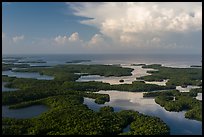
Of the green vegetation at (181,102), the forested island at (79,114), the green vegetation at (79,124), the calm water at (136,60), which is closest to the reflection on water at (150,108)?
the green vegetation at (181,102)

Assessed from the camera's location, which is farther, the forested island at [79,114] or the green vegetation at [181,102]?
the green vegetation at [181,102]

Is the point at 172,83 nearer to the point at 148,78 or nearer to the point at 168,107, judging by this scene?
the point at 148,78

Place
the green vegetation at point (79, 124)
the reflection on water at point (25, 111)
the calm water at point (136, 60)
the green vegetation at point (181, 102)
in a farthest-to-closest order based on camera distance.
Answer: the calm water at point (136, 60) < the green vegetation at point (181, 102) < the reflection on water at point (25, 111) < the green vegetation at point (79, 124)

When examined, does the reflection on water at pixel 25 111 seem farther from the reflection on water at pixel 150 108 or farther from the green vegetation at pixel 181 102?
the green vegetation at pixel 181 102

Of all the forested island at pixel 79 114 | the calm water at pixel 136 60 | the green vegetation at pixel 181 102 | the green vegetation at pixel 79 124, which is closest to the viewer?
the green vegetation at pixel 79 124

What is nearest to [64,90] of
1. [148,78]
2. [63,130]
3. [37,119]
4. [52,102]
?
[52,102]

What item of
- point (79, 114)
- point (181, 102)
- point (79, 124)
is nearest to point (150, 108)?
point (181, 102)

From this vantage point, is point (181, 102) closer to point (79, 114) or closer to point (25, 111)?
point (79, 114)
